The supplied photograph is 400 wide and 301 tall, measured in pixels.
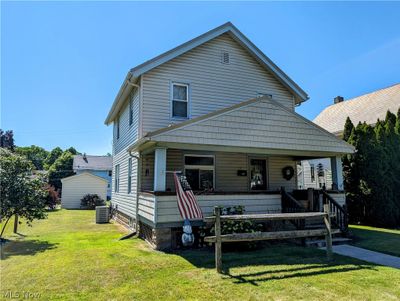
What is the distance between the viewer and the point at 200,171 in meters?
11.0

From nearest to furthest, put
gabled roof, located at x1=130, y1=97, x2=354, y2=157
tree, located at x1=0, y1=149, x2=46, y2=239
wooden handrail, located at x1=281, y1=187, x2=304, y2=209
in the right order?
1. gabled roof, located at x1=130, y1=97, x2=354, y2=157
2. wooden handrail, located at x1=281, y1=187, x2=304, y2=209
3. tree, located at x1=0, y1=149, x2=46, y2=239

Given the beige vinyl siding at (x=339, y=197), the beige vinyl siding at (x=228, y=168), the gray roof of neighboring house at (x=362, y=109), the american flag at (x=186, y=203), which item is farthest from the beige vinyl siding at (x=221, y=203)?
the gray roof of neighboring house at (x=362, y=109)

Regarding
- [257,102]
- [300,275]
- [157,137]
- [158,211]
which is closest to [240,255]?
[300,275]

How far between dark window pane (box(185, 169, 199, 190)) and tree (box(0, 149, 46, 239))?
17.7 feet

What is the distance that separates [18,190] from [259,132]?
832cm

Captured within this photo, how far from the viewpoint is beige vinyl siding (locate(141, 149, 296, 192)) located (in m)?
10.4

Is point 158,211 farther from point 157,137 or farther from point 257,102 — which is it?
point 257,102

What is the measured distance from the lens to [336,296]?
4340 mm

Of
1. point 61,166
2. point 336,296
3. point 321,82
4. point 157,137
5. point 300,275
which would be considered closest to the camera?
point 336,296

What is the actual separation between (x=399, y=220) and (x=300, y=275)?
9.85 metres

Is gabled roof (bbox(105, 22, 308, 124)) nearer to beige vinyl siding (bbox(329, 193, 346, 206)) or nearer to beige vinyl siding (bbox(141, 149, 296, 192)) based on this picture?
beige vinyl siding (bbox(141, 149, 296, 192))

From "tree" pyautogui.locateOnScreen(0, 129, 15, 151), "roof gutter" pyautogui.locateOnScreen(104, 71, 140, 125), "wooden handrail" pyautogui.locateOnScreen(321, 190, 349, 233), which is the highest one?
"tree" pyautogui.locateOnScreen(0, 129, 15, 151)

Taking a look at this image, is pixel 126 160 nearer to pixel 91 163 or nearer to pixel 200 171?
pixel 200 171

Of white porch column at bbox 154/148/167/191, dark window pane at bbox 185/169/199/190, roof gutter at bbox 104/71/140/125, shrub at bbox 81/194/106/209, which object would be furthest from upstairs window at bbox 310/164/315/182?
shrub at bbox 81/194/106/209
